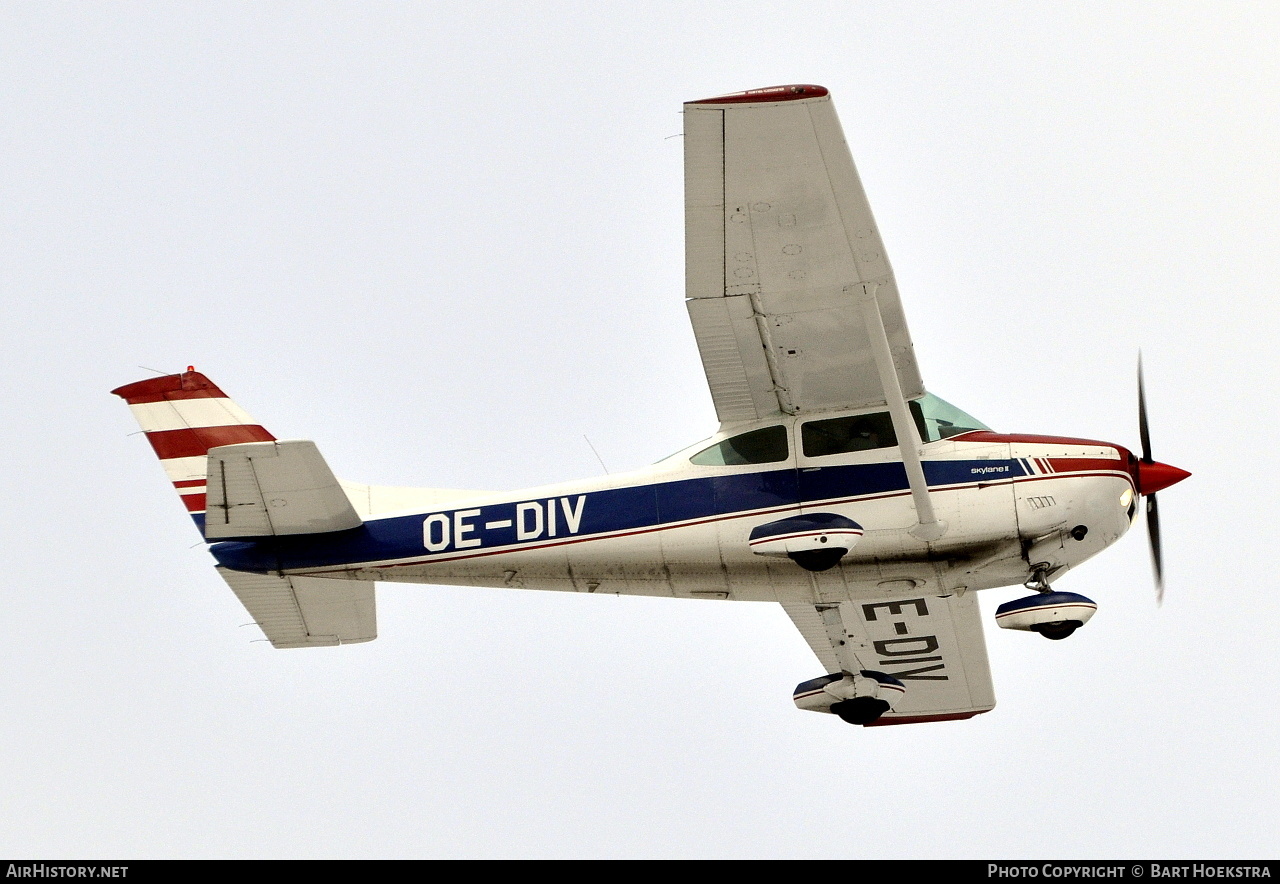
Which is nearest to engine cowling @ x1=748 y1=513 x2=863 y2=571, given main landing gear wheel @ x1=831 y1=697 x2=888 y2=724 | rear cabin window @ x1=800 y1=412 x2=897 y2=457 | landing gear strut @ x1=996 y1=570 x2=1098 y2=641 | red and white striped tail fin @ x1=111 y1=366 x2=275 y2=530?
rear cabin window @ x1=800 y1=412 x2=897 y2=457

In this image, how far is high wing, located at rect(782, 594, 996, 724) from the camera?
15234 mm

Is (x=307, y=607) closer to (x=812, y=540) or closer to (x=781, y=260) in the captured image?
(x=812, y=540)

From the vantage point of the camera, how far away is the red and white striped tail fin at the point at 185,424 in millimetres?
14414

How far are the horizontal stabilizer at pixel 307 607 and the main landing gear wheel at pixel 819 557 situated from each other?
392 centimetres

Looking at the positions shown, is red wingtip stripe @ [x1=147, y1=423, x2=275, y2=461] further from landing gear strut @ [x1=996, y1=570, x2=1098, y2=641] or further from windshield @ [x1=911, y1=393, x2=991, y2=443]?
landing gear strut @ [x1=996, y1=570, x2=1098, y2=641]

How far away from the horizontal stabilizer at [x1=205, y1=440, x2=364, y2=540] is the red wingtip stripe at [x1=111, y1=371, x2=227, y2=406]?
1.85m

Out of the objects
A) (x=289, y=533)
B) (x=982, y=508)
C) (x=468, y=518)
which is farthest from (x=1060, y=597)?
(x=289, y=533)

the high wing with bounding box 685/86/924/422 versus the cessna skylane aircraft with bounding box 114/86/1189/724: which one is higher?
the high wing with bounding box 685/86/924/422

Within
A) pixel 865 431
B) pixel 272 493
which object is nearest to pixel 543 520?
pixel 272 493

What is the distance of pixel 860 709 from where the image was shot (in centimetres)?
1498

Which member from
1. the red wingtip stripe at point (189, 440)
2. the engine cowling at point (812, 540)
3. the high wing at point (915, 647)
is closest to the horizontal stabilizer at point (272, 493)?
the red wingtip stripe at point (189, 440)

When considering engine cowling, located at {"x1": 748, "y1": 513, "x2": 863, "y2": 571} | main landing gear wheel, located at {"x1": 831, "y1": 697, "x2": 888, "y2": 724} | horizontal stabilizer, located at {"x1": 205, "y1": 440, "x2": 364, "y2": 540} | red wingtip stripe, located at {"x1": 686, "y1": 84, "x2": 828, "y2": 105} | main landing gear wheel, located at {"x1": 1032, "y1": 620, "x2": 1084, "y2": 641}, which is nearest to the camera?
red wingtip stripe, located at {"x1": 686, "y1": 84, "x2": 828, "y2": 105}
